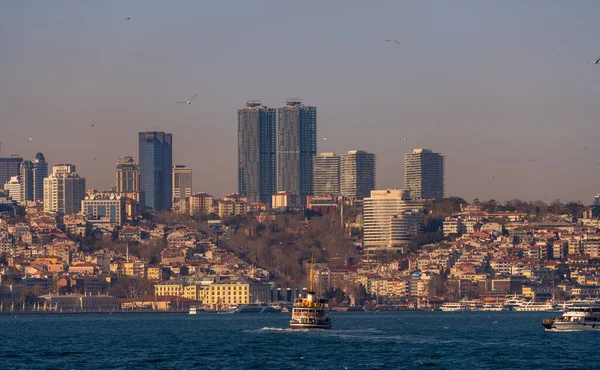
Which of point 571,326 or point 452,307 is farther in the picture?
point 452,307

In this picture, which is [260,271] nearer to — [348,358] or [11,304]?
[11,304]

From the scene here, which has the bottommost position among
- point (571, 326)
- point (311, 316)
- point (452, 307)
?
point (452, 307)

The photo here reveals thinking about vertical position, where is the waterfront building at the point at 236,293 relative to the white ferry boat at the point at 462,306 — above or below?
above

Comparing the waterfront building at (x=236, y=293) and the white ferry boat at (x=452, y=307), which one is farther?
the waterfront building at (x=236, y=293)

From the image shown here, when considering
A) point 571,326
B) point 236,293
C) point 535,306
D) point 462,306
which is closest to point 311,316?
point 571,326

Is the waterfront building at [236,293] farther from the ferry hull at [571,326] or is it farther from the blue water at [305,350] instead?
the ferry hull at [571,326]

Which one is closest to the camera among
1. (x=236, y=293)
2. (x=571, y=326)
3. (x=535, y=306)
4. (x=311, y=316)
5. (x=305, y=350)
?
(x=305, y=350)

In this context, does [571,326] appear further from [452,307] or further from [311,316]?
[452,307]

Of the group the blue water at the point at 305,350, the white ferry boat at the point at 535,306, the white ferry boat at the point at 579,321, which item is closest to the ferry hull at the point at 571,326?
the white ferry boat at the point at 579,321

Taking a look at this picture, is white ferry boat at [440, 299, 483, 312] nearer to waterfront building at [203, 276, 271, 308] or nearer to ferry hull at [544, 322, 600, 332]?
waterfront building at [203, 276, 271, 308]

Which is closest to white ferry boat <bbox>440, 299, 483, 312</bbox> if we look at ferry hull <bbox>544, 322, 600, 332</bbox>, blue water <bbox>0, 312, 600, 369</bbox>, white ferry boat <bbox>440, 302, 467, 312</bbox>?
white ferry boat <bbox>440, 302, 467, 312</bbox>

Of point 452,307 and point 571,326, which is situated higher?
point 571,326

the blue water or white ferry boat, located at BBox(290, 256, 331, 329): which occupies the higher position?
white ferry boat, located at BBox(290, 256, 331, 329)
